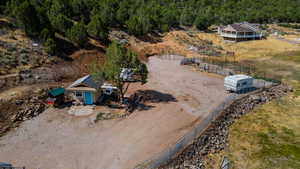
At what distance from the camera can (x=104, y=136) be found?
1981 cm

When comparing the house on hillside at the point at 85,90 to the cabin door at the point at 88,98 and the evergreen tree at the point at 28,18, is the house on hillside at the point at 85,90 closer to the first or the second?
the cabin door at the point at 88,98

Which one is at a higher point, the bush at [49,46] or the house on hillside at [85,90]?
the bush at [49,46]

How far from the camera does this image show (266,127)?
21484mm

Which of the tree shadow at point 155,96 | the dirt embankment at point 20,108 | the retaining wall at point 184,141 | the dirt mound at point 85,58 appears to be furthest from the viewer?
the dirt mound at point 85,58

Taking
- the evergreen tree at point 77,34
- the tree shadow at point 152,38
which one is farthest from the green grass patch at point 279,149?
the tree shadow at point 152,38

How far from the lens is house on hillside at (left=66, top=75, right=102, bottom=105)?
24.7 metres

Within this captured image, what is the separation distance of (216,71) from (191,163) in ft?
78.9

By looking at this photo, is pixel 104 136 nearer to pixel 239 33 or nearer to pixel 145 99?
pixel 145 99

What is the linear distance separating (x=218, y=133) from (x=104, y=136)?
1105 centimetres

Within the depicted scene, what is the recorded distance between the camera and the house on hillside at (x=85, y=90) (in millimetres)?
24719

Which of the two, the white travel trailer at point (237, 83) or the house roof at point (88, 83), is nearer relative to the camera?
the house roof at point (88, 83)

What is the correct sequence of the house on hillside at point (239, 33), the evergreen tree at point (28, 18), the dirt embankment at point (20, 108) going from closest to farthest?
the dirt embankment at point (20, 108), the evergreen tree at point (28, 18), the house on hillside at point (239, 33)

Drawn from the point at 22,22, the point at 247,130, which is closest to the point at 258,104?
the point at 247,130

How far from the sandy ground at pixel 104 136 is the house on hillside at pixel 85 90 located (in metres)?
2.38
